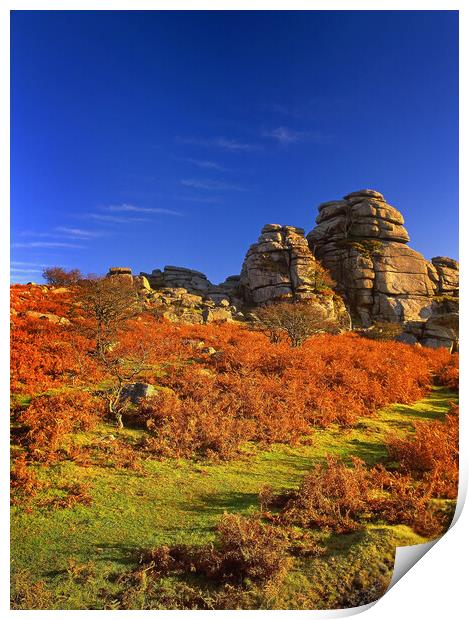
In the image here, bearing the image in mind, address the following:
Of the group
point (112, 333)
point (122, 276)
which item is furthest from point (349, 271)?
point (112, 333)

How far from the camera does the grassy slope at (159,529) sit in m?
3.54

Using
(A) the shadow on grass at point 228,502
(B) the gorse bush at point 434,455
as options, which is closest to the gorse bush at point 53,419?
(A) the shadow on grass at point 228,502

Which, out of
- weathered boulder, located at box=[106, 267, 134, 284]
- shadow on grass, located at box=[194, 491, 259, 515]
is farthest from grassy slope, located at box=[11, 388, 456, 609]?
weathered boulder, located at box=[106, 267, 134, 284]

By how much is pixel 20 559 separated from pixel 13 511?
2.54 ft

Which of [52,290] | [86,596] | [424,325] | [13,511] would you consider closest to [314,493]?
[86,596]

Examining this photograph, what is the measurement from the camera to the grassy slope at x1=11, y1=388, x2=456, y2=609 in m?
3.54

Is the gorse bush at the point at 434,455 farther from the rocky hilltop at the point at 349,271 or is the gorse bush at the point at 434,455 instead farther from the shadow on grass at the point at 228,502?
the rocky hilltop at the point at 349,271

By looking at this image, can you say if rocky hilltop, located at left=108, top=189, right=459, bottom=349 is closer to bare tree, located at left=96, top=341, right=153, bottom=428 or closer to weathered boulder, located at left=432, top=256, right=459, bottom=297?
weathered boulder, located at left=432, top=256, right=459, bottom=297

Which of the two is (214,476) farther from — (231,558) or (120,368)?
(120,368)

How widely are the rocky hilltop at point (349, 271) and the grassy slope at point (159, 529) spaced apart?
Answer: 25.9m

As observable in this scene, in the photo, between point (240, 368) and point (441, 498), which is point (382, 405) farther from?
point (441, 498)

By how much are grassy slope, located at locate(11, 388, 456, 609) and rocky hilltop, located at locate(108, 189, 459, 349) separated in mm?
25946

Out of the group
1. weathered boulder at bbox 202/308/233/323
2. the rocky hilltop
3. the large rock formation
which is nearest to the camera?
weathered boulder at bbox 202/308/233/323

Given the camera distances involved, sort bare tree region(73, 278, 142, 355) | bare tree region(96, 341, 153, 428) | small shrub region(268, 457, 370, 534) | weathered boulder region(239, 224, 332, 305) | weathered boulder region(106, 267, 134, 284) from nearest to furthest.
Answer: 1. small shrub region(268, 457, 370, 534)
2. bare tree region(96, 341, 153, 428)
3. bare tree region(73, 278, 142, 355)
4. weathered boulder region(106, 267, 134, 284)
5. weathered boulder region(239, 224, 332, 305)
